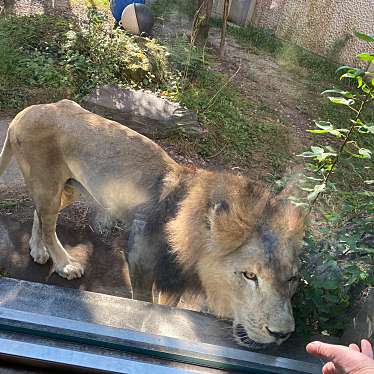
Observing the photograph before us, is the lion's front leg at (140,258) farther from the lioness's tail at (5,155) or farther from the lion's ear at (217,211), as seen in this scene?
the lioness's tail at (5,155)

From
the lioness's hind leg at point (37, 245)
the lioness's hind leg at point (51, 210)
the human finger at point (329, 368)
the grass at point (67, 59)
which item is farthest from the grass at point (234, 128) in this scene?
the human finger at point (329, 368)

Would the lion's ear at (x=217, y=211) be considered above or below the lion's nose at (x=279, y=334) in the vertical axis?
above

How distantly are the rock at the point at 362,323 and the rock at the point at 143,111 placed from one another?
1.22m

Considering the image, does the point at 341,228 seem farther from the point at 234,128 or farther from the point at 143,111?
the point at 143,111

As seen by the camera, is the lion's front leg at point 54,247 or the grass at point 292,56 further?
the lion's front leg at point 54,247

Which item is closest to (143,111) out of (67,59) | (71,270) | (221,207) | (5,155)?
(67,59)

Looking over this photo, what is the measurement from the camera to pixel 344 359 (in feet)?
2.93

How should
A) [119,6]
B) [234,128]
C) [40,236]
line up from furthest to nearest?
[119,6]
[234,128]
[40,236]

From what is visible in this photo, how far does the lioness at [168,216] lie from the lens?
134 cm

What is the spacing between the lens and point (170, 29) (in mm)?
2898

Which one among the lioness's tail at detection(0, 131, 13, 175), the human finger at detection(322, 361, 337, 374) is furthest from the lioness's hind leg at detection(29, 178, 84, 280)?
the human finger at detection(322, 361, 337, 374)

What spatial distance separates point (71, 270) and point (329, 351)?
3.37 feet

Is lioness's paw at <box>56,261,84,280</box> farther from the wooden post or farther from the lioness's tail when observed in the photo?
the wooden post

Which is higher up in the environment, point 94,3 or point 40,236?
point 94,3
